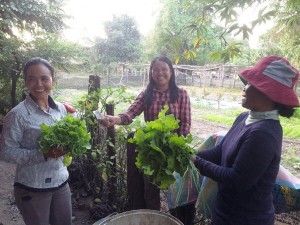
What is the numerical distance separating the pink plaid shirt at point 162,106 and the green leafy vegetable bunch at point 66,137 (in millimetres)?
890

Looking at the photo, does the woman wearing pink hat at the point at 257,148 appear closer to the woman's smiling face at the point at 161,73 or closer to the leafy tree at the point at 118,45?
the woman's smiling face at the point at 161,73

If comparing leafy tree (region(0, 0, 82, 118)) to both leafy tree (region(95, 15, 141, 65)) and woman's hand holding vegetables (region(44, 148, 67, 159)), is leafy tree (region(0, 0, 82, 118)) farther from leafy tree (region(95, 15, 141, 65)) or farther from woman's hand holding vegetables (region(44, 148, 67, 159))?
leafy tree (region(95, 15, 141, 65))

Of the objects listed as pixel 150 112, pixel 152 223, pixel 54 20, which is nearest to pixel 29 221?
pixel 152 223

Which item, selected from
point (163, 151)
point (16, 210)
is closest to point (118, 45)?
point (16, 210)

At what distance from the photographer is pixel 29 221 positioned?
1.97 metres

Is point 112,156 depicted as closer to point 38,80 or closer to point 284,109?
point 38,80

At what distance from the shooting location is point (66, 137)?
1861 millimetres

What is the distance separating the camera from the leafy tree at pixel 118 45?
842 inches

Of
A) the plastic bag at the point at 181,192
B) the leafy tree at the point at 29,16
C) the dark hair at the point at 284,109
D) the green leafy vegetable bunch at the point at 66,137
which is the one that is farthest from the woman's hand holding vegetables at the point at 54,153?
the leafy tree at the point at 29,16

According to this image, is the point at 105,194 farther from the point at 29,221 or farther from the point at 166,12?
the point at 166,12

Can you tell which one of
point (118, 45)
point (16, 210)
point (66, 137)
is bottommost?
point (16, 210)

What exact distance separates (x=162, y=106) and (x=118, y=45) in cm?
1957

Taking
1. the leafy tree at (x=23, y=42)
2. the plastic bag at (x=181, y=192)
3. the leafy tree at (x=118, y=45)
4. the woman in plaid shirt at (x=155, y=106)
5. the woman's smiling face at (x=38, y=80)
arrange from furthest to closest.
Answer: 1. the leafy tree at (x=118, y=45)
2. the leafy tree at (x=23, y=42)
3. the woman in plaid shirt at (x=155, y=106)
4. the plastic bag at (x=181, y=192)
5. the woman's smiling face at (x=38, y=80)

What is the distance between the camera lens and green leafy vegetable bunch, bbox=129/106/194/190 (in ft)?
5.26
